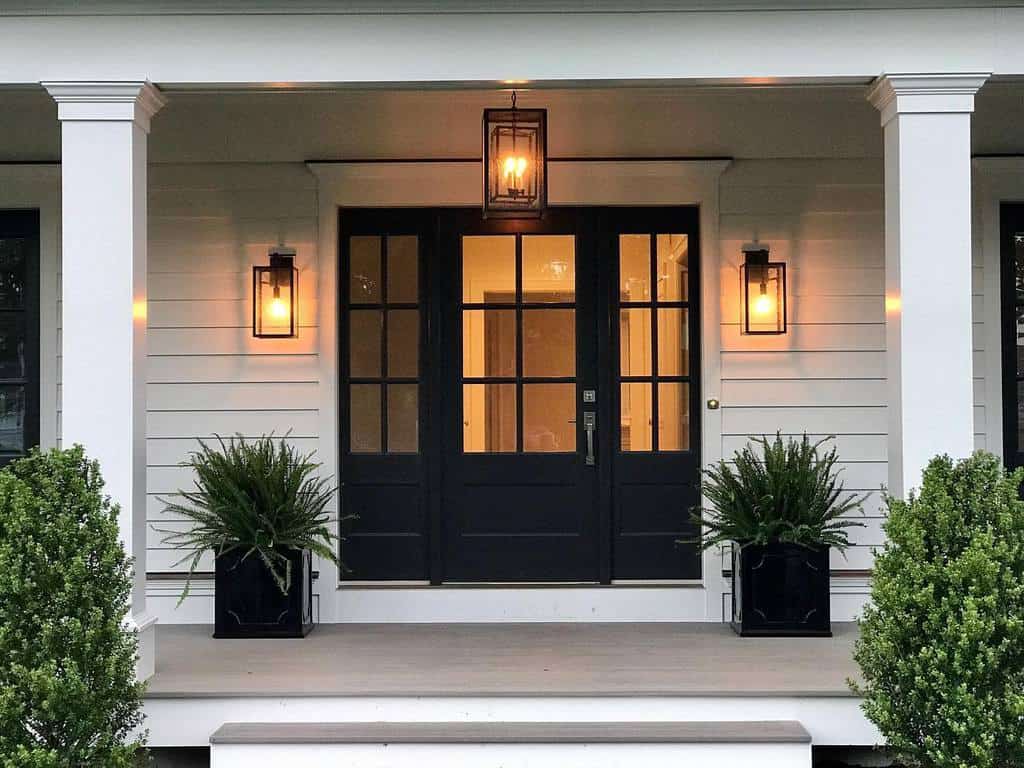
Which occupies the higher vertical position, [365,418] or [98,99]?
[98,99]

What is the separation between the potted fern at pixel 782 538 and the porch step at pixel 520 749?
1.13m

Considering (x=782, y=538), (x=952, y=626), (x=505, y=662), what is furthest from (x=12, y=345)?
(x=952, y=626)

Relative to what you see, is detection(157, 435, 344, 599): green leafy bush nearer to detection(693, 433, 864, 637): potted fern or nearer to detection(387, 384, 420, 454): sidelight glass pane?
detection(387, 384, 420, 454): sidelight glass pane

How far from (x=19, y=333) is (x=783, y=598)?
13.1 feet

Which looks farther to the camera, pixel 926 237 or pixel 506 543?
pixel 506 543

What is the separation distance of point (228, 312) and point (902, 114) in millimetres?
3288

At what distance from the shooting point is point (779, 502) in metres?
4.86

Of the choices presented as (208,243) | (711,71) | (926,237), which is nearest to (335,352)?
(208,243)

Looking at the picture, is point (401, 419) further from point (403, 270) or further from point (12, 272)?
point (12, 272)

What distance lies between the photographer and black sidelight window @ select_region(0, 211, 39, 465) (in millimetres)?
5457

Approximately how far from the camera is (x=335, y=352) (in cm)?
538

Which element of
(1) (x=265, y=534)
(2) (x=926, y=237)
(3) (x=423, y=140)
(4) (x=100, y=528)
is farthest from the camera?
(3) (x=423, y=140)

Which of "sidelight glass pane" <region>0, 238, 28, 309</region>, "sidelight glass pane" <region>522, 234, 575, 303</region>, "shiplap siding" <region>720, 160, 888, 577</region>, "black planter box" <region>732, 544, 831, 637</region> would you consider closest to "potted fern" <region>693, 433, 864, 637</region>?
"black planter box" <region>732, 544, 831, 637</region>

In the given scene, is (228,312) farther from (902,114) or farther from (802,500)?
(902,114)
